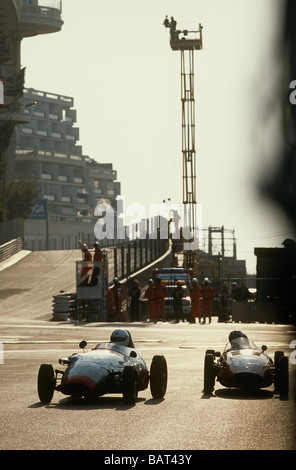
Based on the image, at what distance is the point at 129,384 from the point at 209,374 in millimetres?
2110

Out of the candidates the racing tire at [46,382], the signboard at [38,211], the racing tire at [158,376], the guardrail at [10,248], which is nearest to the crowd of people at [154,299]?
the racing tire at [158,376]

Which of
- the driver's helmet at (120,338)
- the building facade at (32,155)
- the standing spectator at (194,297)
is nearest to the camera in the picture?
the driver's helmet at (120,338)

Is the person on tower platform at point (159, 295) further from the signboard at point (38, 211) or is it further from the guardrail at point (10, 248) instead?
the signboard at point (38, 211)

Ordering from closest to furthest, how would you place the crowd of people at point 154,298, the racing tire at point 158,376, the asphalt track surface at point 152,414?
the asphalt track surface at point 152,414, the racing tire at point 158,376, the crowd of people at point 154,298

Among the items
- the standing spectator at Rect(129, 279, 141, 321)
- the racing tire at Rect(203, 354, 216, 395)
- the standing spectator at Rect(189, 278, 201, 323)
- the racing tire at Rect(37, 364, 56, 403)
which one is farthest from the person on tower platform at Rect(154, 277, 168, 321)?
the racing tire at Rect(37, 364, 56, 403)

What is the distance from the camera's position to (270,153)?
383 cm

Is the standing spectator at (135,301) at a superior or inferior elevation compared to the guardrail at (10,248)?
inferior

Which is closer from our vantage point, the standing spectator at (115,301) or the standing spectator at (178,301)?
the standing spectator at (115,301)

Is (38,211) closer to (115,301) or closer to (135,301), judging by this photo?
(115,301)

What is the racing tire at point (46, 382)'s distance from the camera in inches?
556

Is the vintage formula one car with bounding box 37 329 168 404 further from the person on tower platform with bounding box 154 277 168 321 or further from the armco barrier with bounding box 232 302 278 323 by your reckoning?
the person on tower platform with bounding box 154 277 168 321

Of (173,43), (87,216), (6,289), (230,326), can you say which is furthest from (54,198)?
(230,326)

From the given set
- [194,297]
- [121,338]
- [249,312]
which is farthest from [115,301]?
[121,338]

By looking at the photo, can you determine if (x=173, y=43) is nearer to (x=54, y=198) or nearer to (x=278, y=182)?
(x=278, y=182)
